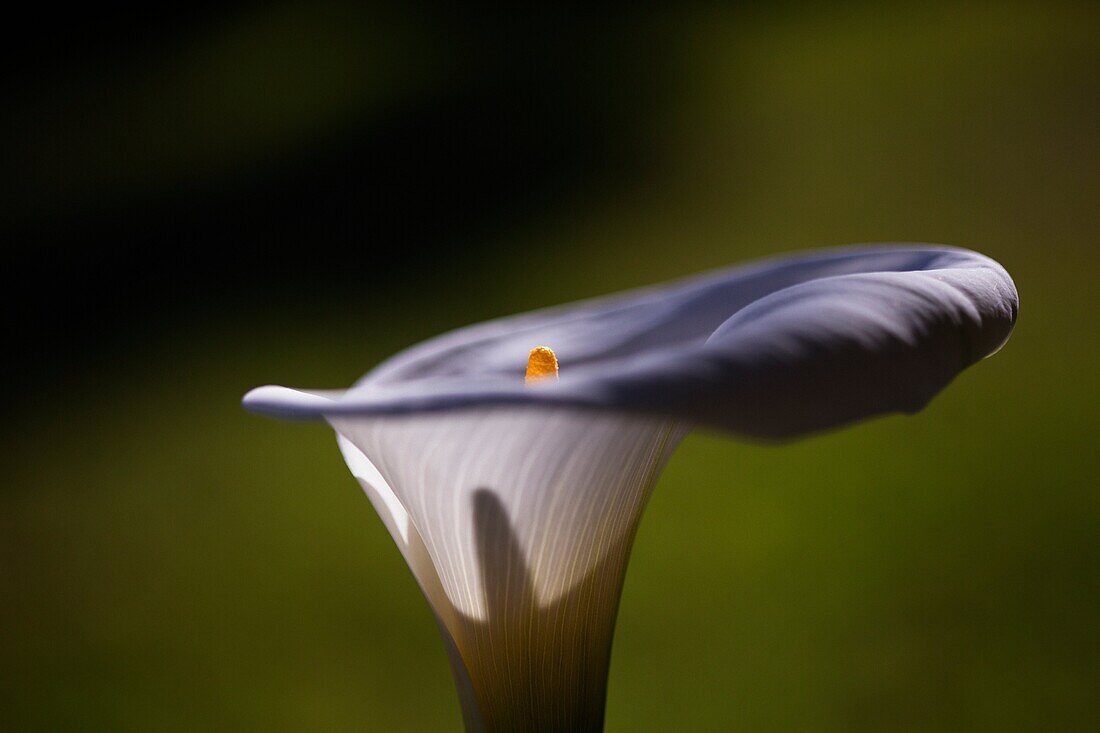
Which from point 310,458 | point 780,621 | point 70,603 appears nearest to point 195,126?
point 310,458

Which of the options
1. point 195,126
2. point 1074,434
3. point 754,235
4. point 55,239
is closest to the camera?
point 1074,434

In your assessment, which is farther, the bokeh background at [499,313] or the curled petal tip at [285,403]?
the bokeh background at [499,313]

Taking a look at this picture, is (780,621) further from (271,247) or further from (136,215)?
(136,215)

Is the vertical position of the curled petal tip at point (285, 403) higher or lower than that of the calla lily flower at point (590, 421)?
higher

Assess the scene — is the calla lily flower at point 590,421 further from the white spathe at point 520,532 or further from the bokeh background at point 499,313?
the bokeh background at point 499,313

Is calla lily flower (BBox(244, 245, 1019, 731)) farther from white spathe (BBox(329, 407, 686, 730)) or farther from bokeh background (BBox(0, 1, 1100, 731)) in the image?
bokeh background (BBox(0, 1, 1100, 731))

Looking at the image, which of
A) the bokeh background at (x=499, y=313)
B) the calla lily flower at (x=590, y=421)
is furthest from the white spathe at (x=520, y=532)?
the bokeh background at (x=499, y=313)
